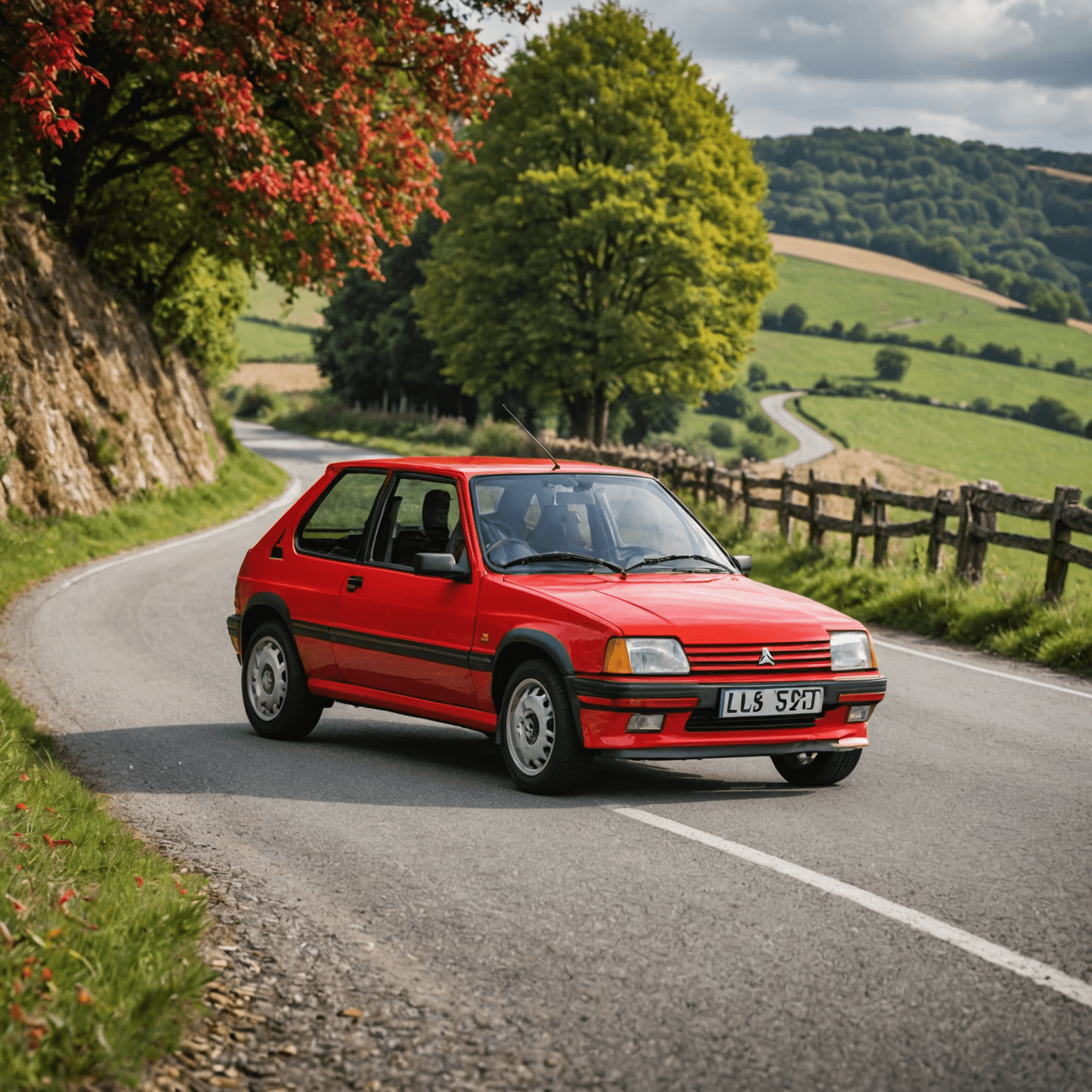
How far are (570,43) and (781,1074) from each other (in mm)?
40914

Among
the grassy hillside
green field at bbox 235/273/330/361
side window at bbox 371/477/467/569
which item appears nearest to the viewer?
side window at bbox 371/477/467/569

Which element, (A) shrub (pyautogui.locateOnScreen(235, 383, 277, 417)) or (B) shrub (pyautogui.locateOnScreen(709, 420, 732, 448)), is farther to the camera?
(B) shrub (pyautogui.locateOnScreen(709, 420, 732, 448))

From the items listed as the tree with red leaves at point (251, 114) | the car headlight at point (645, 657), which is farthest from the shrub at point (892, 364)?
the car headlight at point (645, 657)

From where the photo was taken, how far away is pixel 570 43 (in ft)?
135

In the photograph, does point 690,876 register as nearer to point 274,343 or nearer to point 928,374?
point 928,374

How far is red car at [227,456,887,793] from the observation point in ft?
21.8

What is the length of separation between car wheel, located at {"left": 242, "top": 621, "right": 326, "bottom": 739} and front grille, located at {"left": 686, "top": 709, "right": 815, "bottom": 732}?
2927mm

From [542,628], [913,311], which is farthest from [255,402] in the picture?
[542,628]

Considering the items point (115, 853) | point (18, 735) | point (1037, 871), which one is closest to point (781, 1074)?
point (1037, 871)

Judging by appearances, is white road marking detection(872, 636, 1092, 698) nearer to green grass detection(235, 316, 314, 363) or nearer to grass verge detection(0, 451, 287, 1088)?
grass verge detection(0, 451, 287, 1088)

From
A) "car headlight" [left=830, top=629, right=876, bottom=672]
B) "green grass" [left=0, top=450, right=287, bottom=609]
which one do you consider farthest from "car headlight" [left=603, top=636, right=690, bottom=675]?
"green grass" [left=0, top=450, right=287, bottom=609]

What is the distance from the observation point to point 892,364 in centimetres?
10006

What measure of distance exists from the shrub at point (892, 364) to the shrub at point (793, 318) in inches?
610

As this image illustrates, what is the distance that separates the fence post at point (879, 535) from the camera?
17.7m
